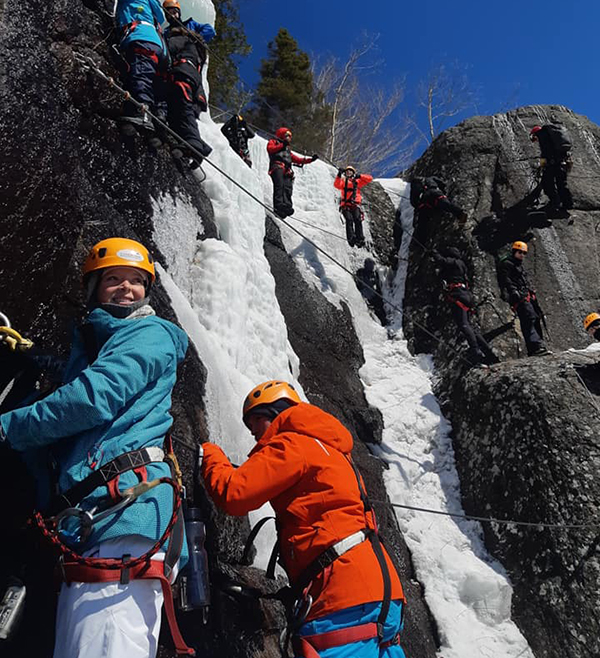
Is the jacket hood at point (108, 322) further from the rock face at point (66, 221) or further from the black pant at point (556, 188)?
the black pant at point (556, 188)

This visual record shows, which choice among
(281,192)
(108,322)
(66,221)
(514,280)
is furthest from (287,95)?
(108,322)

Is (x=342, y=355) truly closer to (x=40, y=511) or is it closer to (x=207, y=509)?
(x=207, y=509)

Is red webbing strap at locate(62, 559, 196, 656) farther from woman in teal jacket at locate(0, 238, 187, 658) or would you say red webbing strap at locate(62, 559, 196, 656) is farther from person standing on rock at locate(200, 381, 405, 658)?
person standing on rock at locate(200, 381, 405, 658)

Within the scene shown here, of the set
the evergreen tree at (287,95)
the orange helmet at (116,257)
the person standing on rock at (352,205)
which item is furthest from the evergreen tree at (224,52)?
the orange helmet at (116,257)

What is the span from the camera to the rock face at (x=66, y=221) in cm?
247

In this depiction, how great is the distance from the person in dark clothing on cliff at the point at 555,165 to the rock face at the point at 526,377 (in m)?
0.43

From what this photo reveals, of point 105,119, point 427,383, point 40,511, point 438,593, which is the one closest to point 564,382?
point 427,383

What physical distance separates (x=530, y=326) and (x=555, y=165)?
13.2 feet

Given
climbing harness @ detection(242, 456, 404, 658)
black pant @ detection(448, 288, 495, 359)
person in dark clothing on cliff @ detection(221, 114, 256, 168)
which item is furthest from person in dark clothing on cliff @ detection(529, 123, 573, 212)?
climbing harness @ detection(242, 456, 404, 658)

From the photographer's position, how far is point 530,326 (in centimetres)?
894

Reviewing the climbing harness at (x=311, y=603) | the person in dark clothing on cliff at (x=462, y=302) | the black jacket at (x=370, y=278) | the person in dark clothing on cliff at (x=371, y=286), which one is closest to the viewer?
the climbing harness at (x=311, y=603)

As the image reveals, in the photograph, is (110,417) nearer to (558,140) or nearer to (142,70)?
(142,70)

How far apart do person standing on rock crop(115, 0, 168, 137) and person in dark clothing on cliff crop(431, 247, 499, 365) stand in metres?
5.75

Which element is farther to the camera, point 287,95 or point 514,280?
point 287,95
